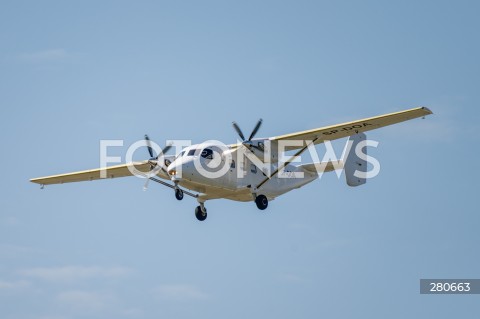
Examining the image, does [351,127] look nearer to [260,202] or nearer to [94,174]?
→ [260,202]

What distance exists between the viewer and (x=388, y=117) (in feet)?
134

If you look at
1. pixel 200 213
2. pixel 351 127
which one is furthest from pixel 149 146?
pixel 351 127

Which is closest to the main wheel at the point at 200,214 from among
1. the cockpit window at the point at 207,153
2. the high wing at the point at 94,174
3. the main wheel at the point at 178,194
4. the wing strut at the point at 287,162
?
the wing strut at the point at 287,162

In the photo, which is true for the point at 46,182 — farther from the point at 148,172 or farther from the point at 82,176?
the point at 148,172

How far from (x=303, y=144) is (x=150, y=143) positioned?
23.0ft

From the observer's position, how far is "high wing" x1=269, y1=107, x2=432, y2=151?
4022 cm

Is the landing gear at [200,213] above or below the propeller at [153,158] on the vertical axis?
below

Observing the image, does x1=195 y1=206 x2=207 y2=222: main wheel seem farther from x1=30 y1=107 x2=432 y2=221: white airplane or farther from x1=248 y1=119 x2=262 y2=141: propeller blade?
x1=248 y1=119 x2=262 y2=141: propeller blade

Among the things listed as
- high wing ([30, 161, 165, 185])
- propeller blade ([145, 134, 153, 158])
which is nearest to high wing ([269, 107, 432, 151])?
propeller blade ([145, 134, 153, 158])

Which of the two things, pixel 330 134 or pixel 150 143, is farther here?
Result: pixel 150 143

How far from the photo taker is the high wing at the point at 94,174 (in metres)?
47.4

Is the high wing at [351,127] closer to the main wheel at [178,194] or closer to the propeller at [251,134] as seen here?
the propeller at [251,134]

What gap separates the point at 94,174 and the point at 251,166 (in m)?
8.70

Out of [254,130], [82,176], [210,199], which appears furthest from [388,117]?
[82,176]
